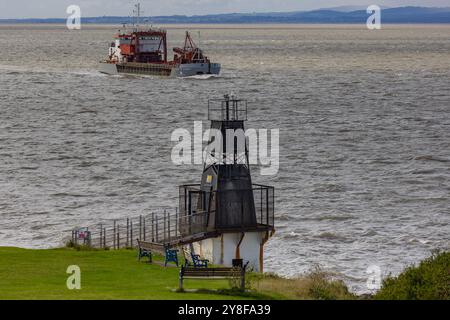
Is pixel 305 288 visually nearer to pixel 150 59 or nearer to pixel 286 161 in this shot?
pixel 286 161

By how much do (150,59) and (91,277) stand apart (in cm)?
12431

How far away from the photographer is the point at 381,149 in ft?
221

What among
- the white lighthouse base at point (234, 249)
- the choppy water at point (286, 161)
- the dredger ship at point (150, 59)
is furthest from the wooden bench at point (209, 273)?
the dredger ship at point (150, 59)

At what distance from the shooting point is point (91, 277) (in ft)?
90.8

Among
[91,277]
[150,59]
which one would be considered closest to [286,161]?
[91,277]

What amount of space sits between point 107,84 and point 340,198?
292ft

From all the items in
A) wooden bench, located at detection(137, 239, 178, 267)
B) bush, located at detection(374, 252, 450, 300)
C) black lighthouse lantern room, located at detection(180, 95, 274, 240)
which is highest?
black lighthouse lantern room, located at detection(180, 95, 274, 240)

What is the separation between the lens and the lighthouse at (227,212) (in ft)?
103

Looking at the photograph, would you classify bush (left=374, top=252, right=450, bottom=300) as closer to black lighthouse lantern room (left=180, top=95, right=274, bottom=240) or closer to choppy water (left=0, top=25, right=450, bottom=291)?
choppy water (left=0, top=25, right=450, bottom=291)

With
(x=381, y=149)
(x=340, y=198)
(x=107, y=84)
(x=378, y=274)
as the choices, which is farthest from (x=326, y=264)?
(x=107, y=84)

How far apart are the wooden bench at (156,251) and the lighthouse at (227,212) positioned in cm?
111

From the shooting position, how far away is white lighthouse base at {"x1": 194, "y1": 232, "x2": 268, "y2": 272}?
31219 millimetres

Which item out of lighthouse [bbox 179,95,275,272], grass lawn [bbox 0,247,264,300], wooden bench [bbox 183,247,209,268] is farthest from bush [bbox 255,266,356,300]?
lighthouse [bbox 179,95,275,272]

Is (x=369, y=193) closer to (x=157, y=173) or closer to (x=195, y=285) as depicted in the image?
(x=157, y=173)
